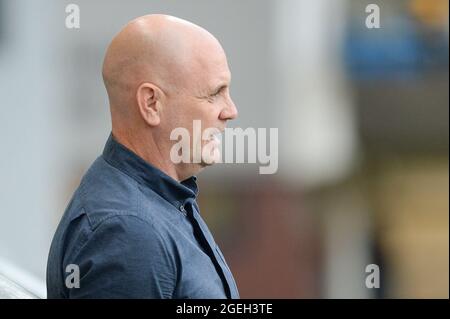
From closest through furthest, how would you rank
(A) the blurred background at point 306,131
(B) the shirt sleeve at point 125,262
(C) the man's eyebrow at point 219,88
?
(B) the shirt sleeve at point 125,262, (C) the man's eyebrow at point 219,88, (A) the blurred background at point 306,131

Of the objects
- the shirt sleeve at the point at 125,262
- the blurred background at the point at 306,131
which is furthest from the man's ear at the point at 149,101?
the blurred background at the point at 306,131

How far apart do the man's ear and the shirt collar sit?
41mm

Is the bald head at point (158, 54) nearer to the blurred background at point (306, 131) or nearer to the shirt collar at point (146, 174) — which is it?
the shirt collar at point (146, 174)

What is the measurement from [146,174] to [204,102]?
92mm

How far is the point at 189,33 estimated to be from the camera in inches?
41.3

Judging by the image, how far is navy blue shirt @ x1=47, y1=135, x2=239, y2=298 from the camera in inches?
37.4

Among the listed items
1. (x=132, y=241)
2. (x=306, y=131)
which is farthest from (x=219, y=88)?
(x=306, y=131)

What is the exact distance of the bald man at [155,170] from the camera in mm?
974

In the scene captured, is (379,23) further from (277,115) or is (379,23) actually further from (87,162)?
(87,162)

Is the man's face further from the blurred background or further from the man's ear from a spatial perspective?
the blurred background

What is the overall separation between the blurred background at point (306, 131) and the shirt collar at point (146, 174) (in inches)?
67.5

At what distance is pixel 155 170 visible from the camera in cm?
105

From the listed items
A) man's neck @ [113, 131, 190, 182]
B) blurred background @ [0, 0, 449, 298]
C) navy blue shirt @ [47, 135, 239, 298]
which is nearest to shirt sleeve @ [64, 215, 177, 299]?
navy blue shirt @ [47, 135, 239, 298]
